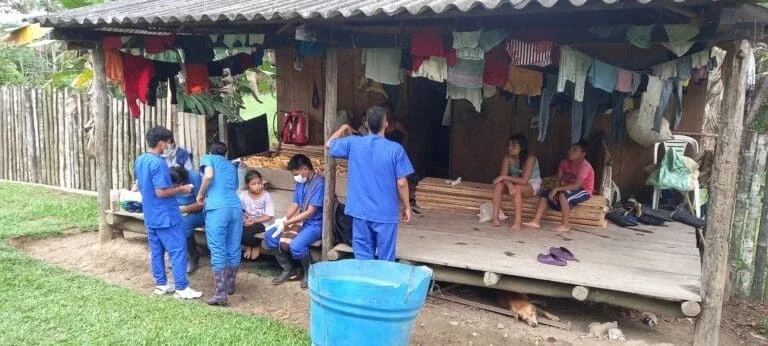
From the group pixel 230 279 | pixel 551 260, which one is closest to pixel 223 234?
pixel 230 279

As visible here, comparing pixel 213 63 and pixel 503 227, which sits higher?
pixel 213 63

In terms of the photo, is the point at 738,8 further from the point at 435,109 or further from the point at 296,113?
the point at 296,113

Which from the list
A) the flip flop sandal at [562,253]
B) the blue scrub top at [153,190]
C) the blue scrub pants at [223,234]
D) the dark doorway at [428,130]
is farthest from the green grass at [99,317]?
the dark doorway at [428,130]

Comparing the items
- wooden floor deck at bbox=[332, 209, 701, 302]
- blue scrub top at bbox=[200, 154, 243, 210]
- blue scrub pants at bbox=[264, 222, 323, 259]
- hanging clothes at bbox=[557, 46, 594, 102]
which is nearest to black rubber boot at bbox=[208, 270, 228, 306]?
blue scrub top at bbox=[200, 154, 243, 210]

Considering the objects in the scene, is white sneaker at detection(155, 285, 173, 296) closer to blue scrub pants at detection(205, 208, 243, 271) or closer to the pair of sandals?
blue scrub pants at detection(205, 208, 243, 271)

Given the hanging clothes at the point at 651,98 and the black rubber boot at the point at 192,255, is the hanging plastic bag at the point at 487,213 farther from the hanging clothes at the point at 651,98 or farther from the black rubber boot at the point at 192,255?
the black rubber boot at the point at 192,255

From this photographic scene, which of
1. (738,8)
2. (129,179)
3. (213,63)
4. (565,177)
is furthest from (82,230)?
(738,8)

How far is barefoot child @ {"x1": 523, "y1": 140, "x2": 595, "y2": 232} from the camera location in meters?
6.93

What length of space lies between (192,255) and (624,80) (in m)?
5.05

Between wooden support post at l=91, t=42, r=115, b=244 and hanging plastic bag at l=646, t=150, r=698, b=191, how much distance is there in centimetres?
705

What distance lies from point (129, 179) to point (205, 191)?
5.16 meters

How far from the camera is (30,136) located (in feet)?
36.9

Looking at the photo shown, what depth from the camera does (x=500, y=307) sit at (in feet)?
19.7

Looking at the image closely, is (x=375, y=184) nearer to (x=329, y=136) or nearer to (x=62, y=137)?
(x=329, y=136)
